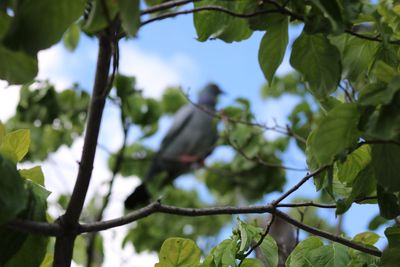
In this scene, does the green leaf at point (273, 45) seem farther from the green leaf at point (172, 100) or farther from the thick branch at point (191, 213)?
the green leaf at point (172, 100)

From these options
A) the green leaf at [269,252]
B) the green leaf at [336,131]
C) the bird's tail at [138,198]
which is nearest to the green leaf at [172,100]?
the bird's tail at [138,198]

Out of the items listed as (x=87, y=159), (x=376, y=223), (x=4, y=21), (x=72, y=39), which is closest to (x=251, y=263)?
(x=87, y=159)

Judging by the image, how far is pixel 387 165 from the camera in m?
0.96

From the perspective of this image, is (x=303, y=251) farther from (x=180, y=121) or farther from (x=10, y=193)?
(x=180, y=121)

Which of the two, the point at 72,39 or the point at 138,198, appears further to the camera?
the point at 138,198

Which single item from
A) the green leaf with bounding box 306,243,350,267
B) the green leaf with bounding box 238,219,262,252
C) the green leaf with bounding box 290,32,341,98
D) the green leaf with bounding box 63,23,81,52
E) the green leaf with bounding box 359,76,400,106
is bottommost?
the green leaf with bounding box 306,243,350,267

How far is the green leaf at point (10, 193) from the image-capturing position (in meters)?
0.83

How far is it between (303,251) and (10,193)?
0.57 metres

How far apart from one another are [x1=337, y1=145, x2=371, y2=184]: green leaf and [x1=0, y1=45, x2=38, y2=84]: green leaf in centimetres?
54

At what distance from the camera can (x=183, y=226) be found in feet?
16.1

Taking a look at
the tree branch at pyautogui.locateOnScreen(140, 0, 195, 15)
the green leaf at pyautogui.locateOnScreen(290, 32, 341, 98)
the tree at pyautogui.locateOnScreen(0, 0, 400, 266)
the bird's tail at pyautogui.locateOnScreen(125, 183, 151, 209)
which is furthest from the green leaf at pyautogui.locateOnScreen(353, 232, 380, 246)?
the bird's tail at pyautogui.locateOnScreen(125, 183, 151, 209)

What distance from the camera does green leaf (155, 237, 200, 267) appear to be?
1176mm

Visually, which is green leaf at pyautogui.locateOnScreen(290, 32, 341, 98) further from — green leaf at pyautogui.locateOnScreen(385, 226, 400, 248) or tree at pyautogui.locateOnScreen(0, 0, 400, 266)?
green leaf at pyautogui.locateOnScreen(385, 226, 400, 248)

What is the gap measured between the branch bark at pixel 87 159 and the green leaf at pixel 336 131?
0.32 m
